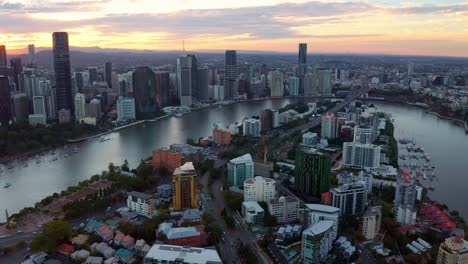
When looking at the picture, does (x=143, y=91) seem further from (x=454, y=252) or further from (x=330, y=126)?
(x=454, y=252)

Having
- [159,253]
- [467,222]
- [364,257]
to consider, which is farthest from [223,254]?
[467,222]

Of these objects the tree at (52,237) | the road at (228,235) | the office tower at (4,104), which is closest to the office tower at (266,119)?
the road at (228,235)

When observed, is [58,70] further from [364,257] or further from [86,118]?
[364,257]

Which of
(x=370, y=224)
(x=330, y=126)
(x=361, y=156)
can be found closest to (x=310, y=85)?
(x=330, y=126)

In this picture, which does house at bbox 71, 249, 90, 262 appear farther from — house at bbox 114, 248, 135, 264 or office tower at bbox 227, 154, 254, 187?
office tower at bbox 227, 154, 254, 187

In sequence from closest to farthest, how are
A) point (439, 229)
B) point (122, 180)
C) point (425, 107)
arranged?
point (439, 229)
point (122, 180)
point (425, 107)

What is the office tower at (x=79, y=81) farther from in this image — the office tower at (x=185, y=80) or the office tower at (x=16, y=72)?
the office tower at (x=185, y=80)

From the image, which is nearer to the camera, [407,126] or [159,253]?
[159,253]
